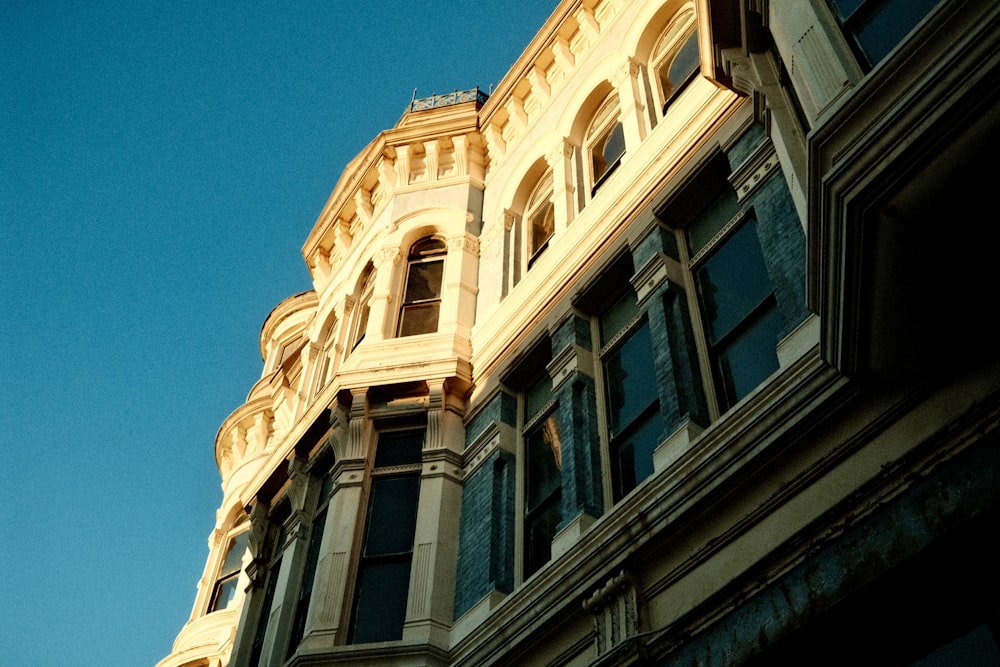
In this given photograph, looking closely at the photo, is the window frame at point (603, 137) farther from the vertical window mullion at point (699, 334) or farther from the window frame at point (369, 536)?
the window frame at point (369, 536)

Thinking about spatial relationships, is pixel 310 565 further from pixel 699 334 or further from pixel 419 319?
pixel 699 334

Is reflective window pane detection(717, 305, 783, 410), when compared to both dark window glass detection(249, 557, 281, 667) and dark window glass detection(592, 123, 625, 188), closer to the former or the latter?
dark window glass detection(592, 123, 625, 188)

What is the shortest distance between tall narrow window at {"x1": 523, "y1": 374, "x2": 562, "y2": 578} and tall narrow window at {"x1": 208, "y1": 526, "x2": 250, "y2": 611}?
877 centimetres

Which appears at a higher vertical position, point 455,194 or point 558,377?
point 455,194

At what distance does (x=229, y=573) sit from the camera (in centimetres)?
1966

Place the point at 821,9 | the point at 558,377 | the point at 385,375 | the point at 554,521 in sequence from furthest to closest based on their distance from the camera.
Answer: the point at 385,375
the point at 558,377
the point at 554,521
the point at 821,9

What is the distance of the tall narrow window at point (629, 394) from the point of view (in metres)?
10.0

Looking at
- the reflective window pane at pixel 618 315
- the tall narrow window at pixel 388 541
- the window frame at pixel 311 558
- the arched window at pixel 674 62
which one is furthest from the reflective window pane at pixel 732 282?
the window frame at pixel 311 558

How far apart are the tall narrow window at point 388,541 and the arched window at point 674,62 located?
5.63m

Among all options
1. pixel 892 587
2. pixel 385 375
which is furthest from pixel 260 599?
pixel 892 587

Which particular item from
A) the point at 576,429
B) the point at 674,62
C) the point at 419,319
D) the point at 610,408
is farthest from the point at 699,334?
the point at 419,319

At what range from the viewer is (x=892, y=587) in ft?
21.0

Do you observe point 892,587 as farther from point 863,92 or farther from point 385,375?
point 385,375

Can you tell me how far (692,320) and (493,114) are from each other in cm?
900
